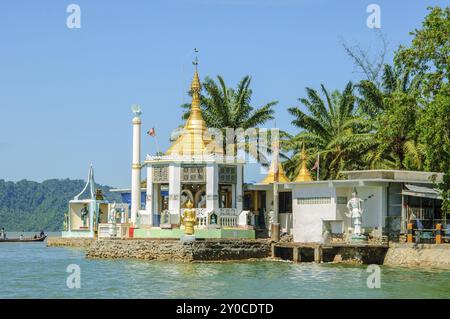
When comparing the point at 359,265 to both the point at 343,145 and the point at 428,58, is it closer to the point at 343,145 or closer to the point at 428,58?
the point at 428,58

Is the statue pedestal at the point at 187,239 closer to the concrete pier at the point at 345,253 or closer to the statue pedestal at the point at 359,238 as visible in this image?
the concrete pier at the point at 345,253

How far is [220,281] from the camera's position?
3212 centimetres

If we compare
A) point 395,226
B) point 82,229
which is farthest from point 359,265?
point 82,229

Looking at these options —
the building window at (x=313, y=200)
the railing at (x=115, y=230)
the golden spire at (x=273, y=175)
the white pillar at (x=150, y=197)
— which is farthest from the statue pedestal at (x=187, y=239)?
the golden spire at (x=273, y=175)

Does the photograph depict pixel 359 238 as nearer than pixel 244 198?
Yes

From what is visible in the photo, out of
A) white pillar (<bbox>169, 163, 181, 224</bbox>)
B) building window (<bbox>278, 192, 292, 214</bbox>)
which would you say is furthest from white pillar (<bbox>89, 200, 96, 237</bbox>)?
white pillar (<bbox>169, 163, 181, 224</bbox>)

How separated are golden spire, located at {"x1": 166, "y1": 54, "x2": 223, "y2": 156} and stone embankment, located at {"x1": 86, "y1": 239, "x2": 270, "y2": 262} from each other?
20.0 feet

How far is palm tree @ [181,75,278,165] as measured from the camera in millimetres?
56906

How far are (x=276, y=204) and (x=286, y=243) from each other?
4.12 m

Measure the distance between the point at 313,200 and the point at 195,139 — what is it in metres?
7.72

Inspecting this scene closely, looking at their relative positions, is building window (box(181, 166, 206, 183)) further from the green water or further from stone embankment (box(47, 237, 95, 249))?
stone embankment (box(47, 237, 95, 249))

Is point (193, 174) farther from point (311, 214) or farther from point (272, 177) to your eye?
point (272, 177)

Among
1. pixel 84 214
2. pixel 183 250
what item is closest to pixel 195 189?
pixel 183 250
